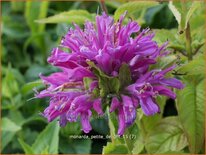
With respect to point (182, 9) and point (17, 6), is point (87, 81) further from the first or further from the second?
point (17, 6)

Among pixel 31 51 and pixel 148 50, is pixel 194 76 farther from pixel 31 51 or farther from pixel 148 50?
pixel 31 51

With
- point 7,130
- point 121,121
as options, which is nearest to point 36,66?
point 7,130

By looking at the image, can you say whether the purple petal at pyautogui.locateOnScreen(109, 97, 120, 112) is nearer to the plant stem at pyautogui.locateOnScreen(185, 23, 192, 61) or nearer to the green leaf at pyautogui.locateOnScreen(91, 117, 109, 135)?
the plant stem at pyautogui.locateOnScreen(185, 23, 192, 61)

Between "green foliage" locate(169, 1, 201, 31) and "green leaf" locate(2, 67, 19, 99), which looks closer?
"green foliage" locate(169, 1, 201, 31)

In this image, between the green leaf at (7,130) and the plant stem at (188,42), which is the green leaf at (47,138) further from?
the plant stem at (188,42)

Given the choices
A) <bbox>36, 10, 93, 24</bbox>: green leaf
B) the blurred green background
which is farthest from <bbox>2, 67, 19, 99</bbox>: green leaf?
<bbox>36, 10, 93, 24</bbox>: green leaf

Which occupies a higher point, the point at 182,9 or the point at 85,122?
the point at 182,9
